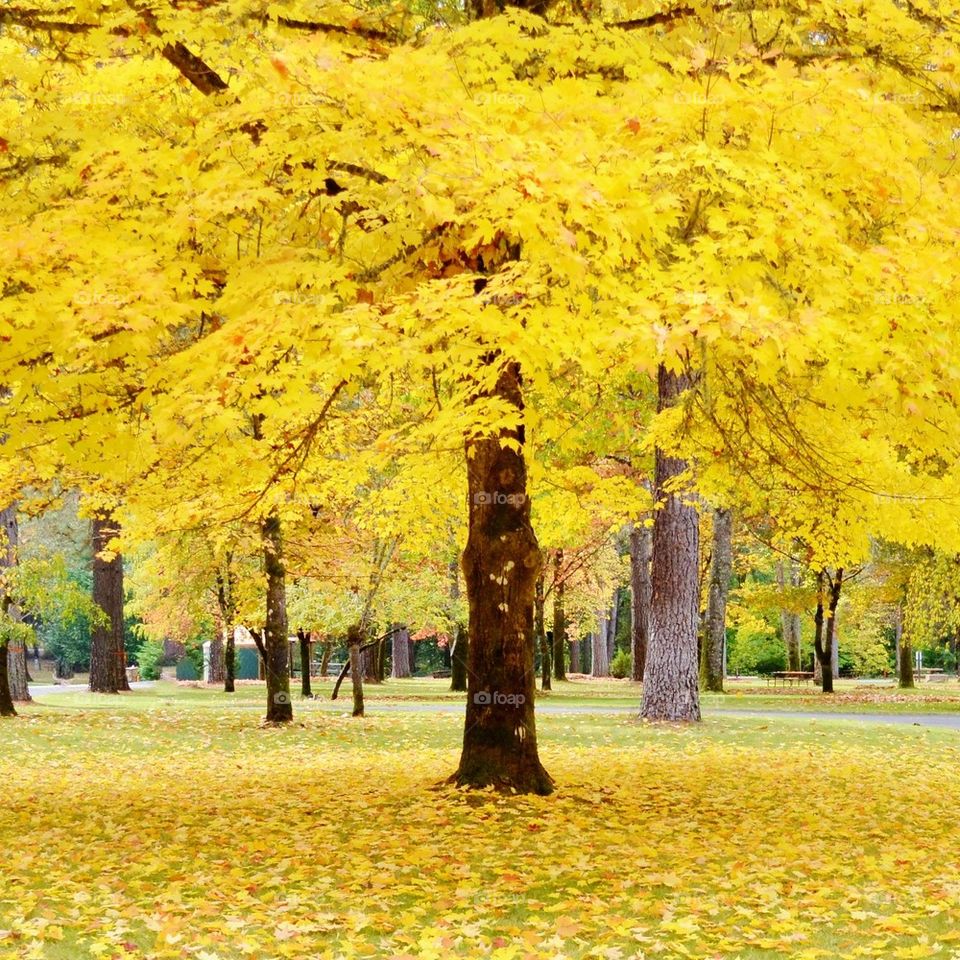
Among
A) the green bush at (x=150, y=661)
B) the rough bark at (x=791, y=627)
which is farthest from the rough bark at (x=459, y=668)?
the green bush at (x=150, y=661)

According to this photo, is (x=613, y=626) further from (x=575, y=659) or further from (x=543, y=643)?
(x=543, y=643)

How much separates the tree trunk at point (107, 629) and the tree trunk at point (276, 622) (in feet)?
37.8

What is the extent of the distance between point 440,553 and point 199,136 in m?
21.4

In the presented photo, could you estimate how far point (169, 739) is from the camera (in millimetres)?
17219

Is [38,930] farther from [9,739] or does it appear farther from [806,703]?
[806,703]

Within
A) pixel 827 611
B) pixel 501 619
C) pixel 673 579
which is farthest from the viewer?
pixel 827 611

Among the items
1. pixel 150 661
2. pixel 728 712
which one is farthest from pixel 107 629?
pixel 150 661

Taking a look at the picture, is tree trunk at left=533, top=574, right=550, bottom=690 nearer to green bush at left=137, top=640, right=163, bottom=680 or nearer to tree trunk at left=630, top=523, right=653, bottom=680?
tree trunk at left=630, top=523, right=653, bottom=680

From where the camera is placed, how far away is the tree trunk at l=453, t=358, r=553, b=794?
10.1 meters

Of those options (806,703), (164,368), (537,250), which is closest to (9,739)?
(164,368)

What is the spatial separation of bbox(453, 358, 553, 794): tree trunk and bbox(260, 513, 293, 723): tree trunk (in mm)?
8025

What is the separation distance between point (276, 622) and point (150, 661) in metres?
34.6

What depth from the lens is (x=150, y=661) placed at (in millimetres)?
50812

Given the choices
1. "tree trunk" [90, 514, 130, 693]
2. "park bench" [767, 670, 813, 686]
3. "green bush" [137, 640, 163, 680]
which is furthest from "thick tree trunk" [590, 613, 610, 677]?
"tree trunk" [90, 514, 130, 693]
